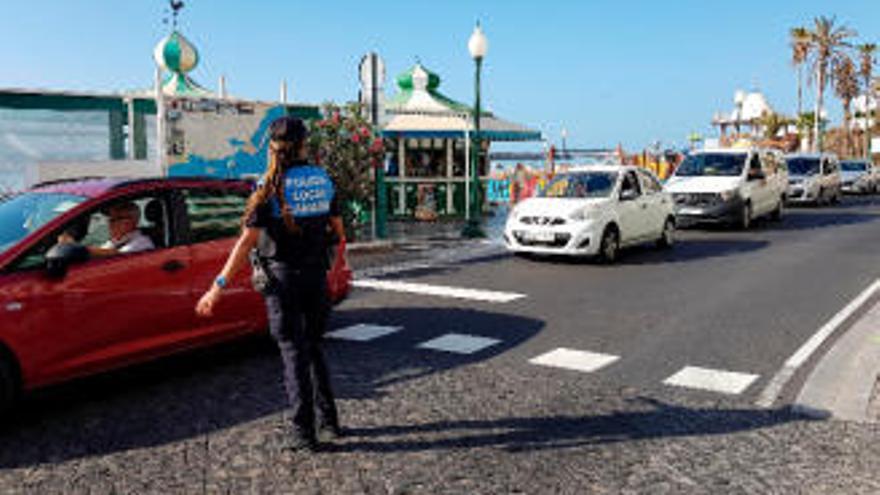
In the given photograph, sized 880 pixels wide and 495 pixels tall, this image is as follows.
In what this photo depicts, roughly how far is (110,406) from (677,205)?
47.1 ft

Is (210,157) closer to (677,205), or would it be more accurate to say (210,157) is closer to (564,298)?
(564,298)

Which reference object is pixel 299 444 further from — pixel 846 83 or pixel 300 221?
pixel 846 83

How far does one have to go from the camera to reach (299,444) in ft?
13.8

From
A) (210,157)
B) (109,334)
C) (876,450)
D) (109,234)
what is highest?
(210,157)

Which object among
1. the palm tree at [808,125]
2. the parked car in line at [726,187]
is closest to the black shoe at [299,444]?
the parked car in line at [726,187]

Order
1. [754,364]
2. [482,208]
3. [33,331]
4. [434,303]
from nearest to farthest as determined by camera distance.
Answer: [33,331] → [754,364] → [434,303] → [482,208]

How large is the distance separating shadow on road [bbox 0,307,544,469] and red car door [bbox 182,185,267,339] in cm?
34

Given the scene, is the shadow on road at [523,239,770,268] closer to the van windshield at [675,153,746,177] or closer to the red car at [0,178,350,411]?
the van windshield at [675,153,746,177]

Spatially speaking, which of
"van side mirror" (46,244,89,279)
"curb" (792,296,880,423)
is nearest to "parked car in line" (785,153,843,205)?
"curb" (792,296,880,423)

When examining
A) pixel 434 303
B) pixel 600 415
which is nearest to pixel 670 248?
pixel 434 303

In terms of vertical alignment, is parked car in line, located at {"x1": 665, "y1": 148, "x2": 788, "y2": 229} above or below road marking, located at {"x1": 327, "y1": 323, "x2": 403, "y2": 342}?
above

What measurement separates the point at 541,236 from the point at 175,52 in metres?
12.0

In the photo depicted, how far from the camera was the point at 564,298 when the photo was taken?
9086 mm

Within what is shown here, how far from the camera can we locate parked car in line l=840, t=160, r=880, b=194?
1304 inches
